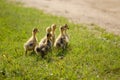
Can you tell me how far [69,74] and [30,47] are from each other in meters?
2.35

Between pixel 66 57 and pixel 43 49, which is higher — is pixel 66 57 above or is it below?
below

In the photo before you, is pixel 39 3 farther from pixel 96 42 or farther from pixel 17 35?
pixel 96 42

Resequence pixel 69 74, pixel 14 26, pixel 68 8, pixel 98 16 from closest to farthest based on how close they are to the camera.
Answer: pixel 69 74 → pixel 14 26 → pixel 98 16 → pixel 68 8

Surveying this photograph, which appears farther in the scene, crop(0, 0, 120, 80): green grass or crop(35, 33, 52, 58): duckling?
crop(35, 33, 52, 58): duckling

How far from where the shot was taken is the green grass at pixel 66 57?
32.2 feet

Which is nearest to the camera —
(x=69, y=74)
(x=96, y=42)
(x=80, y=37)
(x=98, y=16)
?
(x=69, y=74)

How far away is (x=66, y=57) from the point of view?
11.4m

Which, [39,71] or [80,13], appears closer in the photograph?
[39,71]

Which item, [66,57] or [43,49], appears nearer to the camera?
[43,49]

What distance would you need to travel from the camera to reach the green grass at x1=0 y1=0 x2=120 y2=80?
32.2 feet

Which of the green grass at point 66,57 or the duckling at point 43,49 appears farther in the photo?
the duckling at point 43,49

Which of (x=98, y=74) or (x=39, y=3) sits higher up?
(x=39, y=3)

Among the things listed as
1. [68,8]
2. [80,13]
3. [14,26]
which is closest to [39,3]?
[68,8]

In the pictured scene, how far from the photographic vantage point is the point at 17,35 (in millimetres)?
14164
